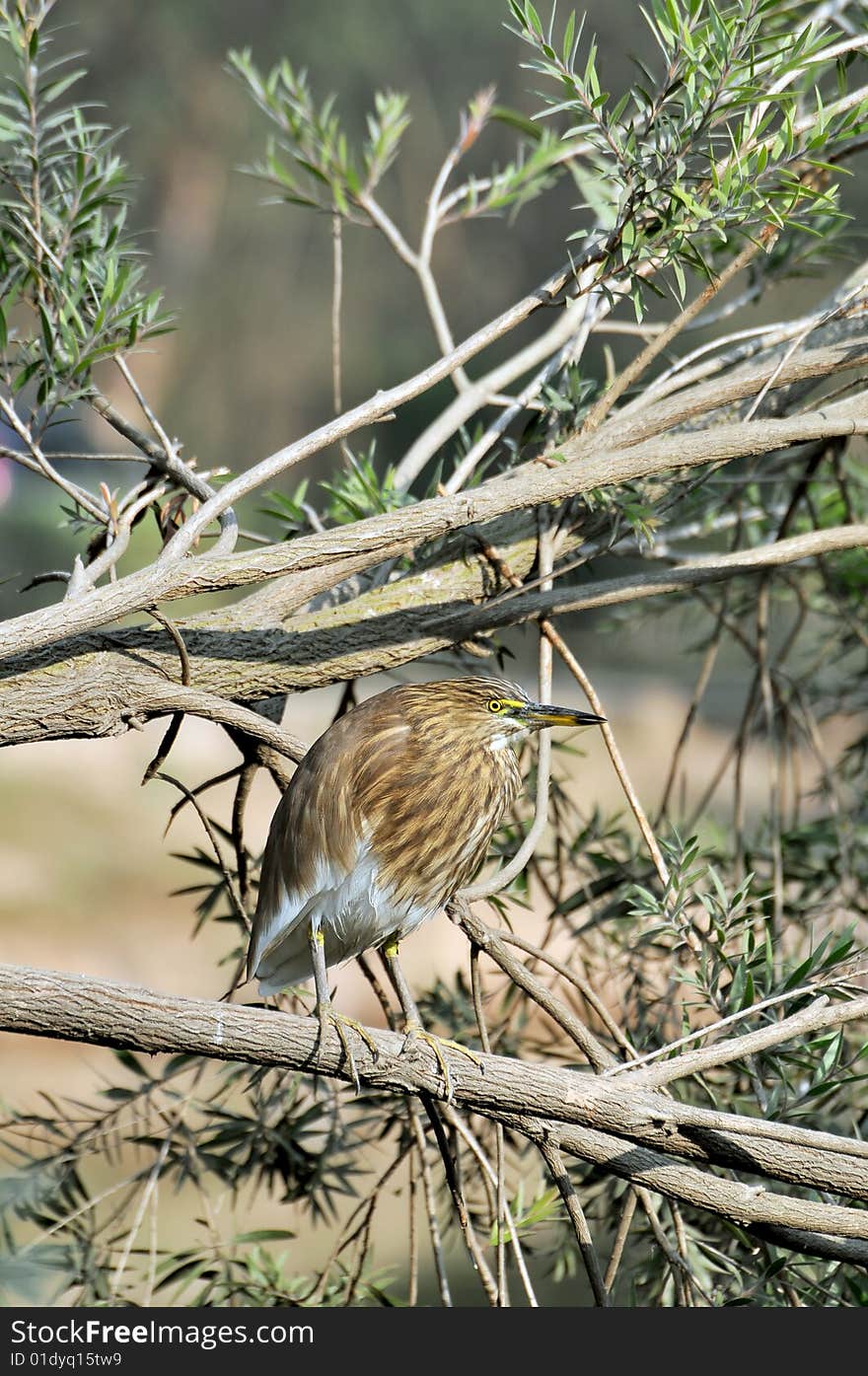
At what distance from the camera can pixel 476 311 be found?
8.33 metres

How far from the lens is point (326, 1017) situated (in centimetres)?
100

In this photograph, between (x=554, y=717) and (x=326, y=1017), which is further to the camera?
(x=554, y=717)

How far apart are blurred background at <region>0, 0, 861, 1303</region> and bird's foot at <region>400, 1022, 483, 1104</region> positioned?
3448 millimetres

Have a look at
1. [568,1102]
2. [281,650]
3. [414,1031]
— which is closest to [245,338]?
[281,650]

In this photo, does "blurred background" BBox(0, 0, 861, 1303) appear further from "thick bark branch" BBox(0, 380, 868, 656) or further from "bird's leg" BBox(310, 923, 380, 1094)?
"thick bark branch" BBox(0, 380, 868, 656)

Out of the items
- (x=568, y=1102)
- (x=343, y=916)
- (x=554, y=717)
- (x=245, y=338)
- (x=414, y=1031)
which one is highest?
(x=245, y=338)

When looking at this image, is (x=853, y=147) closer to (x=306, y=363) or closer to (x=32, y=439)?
(x=32, y=439)

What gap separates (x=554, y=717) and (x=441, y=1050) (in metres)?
0.33

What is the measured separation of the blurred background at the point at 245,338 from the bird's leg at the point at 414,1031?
3.25 m

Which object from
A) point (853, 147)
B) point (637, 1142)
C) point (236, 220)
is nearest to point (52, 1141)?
point (637, 1142)

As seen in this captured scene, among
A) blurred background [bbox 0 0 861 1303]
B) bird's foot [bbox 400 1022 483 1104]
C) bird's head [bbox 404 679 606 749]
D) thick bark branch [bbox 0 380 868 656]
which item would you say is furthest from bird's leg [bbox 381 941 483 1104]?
blurred background [bbox 0 0 861 1303]

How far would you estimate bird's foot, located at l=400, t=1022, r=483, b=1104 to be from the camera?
36.7 inches

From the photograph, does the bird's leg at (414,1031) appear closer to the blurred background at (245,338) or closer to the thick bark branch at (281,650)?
the thick bark branch at (281,650)

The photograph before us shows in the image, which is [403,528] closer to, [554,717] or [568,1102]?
[554,717]
